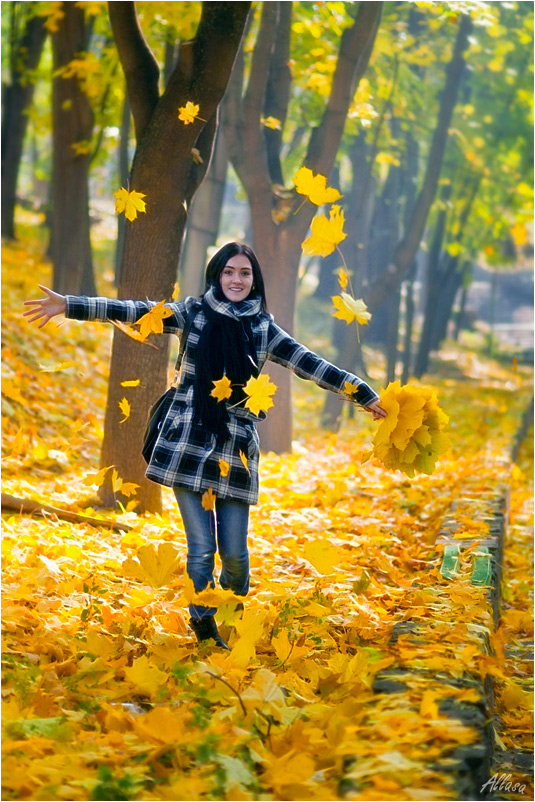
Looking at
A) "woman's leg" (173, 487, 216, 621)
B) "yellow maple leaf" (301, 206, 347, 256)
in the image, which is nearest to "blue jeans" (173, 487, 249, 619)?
"woman's leg" (173, 487, 216, 621)

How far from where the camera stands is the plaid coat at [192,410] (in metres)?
3.81

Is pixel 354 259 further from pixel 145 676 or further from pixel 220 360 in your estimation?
pixel 145 676

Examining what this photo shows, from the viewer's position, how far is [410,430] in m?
3.94

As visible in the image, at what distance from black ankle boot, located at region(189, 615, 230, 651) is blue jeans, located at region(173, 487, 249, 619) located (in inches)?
0.9

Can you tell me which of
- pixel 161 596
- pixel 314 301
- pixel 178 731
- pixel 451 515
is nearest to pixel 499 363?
pixel 314 301

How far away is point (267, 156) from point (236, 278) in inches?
253

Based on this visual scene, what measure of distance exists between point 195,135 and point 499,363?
22888 millimetres

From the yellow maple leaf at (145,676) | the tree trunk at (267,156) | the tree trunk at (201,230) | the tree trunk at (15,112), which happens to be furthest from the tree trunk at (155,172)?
the tree trunk at (15,112)

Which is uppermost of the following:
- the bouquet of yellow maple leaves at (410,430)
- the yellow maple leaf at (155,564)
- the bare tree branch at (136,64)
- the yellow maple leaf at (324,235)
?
the bare tree branch at (136,64)

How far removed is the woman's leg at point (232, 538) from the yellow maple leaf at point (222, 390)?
45 centimetres

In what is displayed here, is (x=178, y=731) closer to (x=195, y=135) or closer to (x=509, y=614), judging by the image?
(x=509, y=614)

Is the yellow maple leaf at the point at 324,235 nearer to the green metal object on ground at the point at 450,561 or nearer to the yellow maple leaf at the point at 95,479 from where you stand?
the yellow maple leaf at the point at 95,479

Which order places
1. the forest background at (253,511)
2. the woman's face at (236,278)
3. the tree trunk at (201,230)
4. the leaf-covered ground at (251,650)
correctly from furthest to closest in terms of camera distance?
the tree trunk at (201,230)
the woman's face at (236,278)
the forest background at (253,511)
the leaf-covered ground at (251,650)

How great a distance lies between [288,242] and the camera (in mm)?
9633
